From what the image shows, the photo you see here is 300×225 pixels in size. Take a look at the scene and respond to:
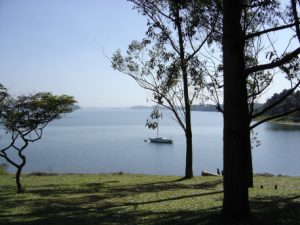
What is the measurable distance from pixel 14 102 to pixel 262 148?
52539 mm

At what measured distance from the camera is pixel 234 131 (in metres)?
8.52

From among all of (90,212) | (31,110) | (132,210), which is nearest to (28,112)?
(31,110)

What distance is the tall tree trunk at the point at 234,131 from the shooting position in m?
8.53

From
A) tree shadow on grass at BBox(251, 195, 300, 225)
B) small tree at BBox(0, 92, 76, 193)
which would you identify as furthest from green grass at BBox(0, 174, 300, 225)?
small tree at BBox(0, 92, 76, 193)

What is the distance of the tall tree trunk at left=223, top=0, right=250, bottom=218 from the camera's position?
8531 mm

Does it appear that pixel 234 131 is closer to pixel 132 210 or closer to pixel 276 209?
pixel 276 209

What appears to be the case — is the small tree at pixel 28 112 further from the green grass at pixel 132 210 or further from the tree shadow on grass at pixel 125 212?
the tree shadow on grass at pixel 125 212

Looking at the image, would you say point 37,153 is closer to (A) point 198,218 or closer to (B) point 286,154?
(B) point 286,154

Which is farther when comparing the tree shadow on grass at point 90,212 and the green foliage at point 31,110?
the green foliage at point 31,110

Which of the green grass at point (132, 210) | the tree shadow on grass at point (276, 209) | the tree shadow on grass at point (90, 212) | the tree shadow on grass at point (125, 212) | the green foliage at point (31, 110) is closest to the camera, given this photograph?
the tree shadow on grass at point (276, 209)

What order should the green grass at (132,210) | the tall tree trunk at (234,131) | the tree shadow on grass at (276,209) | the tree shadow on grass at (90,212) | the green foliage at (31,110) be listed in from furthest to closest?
the green foliage at (31,110), the tree shadow on grass at (90,212), the green grass at (132,210), the tree shadow on grass at (276,209), the tall tree trunk at (234,131)

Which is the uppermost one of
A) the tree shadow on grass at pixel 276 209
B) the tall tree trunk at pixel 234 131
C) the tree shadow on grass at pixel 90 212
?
the tall tree trunk at pixel 234 131

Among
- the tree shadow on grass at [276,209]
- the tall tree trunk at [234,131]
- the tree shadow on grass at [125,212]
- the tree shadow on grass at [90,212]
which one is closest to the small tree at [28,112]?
the tree shadow on grass at [90,212]

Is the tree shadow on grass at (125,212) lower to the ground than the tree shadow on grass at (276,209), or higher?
lower
